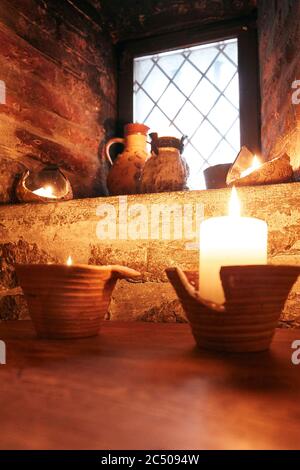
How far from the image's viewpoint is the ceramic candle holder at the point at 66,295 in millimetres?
714

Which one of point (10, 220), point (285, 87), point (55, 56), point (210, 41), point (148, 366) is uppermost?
point (210, 41)

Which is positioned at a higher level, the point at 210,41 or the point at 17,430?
the point at 210,41

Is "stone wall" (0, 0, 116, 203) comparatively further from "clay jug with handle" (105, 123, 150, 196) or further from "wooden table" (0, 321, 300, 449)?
"wooden table" (0, 321, 300, 449)

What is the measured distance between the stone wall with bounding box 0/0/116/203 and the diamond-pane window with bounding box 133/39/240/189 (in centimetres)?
22

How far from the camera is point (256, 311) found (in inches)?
23.5

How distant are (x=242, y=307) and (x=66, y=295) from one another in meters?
0.32

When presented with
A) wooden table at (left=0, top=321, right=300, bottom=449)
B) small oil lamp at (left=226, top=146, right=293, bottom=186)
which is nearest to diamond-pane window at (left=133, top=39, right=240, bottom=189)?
small oil lamp at (left=226, top=146, right=293, bottom=186)

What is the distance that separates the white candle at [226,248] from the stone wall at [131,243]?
38cm

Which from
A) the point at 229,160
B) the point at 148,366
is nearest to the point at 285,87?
the point at 229,160

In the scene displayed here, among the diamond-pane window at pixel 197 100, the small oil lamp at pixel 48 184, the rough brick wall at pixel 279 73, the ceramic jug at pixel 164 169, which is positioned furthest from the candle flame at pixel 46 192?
the rough brick wall at pixel 279 73

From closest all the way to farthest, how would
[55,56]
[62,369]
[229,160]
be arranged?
[62,369]
[55,56]
[229,160]

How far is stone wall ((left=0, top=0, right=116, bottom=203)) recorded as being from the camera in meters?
1.47

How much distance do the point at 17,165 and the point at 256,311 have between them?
3.84 feet
